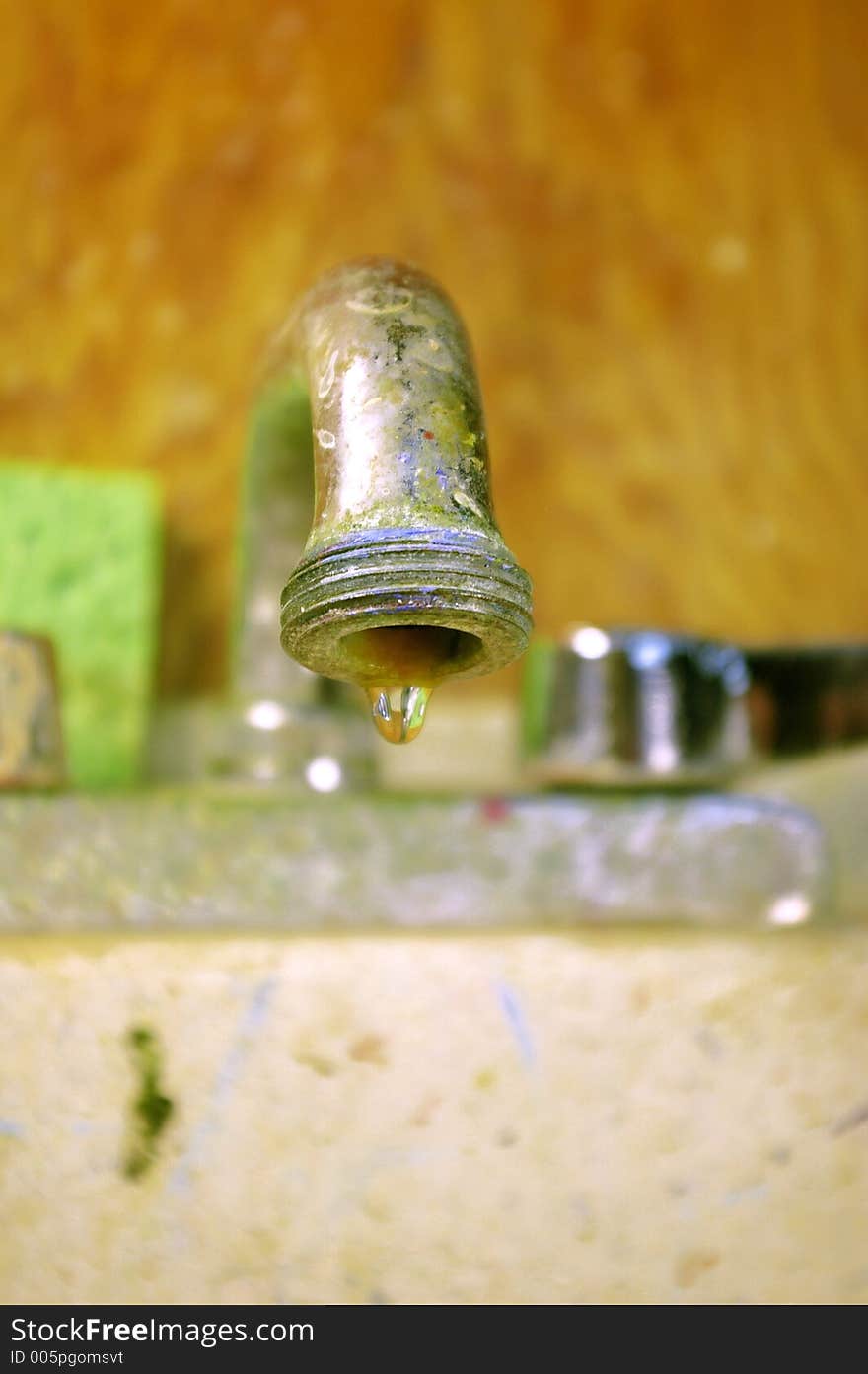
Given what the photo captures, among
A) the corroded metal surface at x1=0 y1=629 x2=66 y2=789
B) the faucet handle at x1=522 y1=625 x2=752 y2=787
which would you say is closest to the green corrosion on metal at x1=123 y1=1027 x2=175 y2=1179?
the corroded metal surface at x1=0 y1=629 x2=66 y2=789

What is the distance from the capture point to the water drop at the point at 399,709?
31cm

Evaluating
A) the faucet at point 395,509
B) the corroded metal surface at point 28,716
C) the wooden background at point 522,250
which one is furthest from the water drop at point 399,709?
the wooden background at point 522,250

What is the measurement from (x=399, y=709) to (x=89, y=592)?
1.13 ft

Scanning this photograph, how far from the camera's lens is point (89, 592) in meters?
0.61

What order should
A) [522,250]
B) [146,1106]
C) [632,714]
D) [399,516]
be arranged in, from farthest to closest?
[522,250] → [632,714] → [146,1106] → [399,516]

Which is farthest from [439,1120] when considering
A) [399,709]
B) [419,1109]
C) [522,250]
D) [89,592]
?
[522,250]

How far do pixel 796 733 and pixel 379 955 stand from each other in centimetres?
33

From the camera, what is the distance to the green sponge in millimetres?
591

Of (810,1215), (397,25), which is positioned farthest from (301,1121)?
(397,25)

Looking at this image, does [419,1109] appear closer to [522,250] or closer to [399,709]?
[399,709]

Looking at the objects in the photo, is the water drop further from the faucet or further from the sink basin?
the sink basin

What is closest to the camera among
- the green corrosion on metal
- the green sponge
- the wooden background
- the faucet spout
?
the faucet spout
